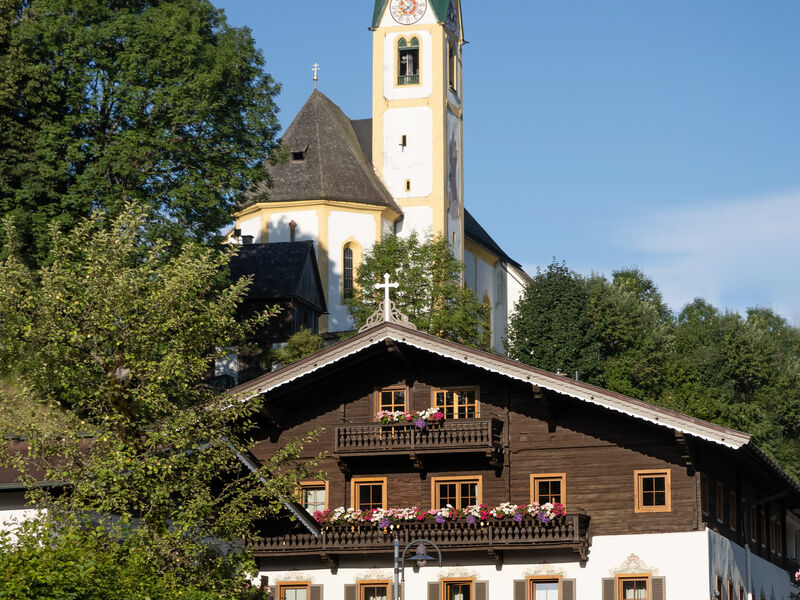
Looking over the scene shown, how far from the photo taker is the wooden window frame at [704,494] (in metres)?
36.2

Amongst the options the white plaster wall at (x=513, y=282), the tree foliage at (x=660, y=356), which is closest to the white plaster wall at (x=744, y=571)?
the tree foliage at (x=660, y=356)

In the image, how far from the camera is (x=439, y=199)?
8431cm

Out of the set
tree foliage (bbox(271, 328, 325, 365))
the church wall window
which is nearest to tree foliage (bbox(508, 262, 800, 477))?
the church wall window

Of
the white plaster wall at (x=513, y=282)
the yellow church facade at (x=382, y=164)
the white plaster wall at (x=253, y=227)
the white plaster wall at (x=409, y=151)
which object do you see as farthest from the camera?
the white plaster wall at (x=513, y=282)

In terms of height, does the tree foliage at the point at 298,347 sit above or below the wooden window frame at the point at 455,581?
above

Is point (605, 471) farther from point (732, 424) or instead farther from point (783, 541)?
point (732, 424)

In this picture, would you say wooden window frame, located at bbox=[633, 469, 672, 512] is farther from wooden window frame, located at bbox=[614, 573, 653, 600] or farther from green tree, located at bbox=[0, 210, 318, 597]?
green tree, located at bbox=[0, 210, 318, 597]

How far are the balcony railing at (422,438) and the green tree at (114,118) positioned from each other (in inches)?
637

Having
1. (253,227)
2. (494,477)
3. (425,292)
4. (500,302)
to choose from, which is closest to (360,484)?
(494,477)

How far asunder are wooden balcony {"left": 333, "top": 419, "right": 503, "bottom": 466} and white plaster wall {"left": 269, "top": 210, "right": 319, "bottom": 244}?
45.4 m

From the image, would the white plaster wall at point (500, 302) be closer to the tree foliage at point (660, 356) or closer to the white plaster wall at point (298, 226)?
the tree foliage at point (660, 356)

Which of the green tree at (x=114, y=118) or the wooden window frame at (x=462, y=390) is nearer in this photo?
the wooden window frame at (x=462, y=390)

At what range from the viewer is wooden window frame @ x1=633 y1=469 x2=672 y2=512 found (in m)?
36.0

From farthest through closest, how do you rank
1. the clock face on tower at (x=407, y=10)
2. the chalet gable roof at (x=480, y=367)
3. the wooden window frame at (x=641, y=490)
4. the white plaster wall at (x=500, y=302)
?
the white plaster wall at (x=500, y=302) → the clock face on tower at (x=407, y=10) → the wooden window frame at (x=641, y=490) → the chalet gable roof at (x=480, y=367)
